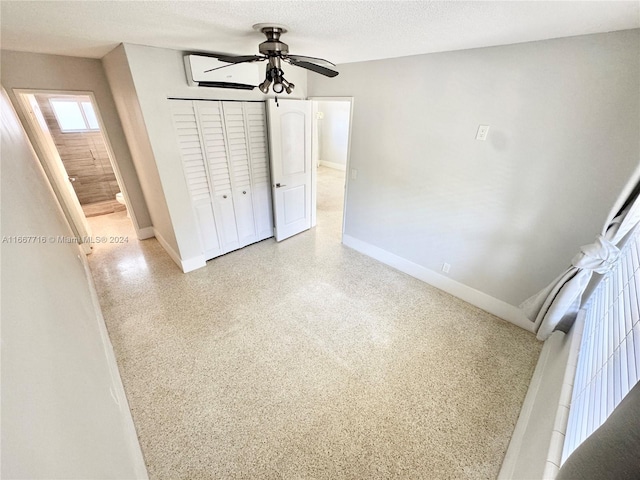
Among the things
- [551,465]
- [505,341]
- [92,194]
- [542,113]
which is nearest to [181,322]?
[551,465]

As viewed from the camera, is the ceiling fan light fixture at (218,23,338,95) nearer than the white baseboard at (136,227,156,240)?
Yes

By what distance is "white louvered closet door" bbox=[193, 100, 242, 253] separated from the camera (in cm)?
269

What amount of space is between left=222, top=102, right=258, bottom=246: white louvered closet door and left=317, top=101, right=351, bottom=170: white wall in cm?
456

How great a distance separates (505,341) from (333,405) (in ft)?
5.32

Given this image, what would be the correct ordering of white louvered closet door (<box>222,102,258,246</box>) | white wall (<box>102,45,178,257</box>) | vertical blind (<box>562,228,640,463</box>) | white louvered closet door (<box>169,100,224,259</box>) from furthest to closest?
white louvered closet door (<box>222,102,258,246</box>) → white louvered closet door (<box>169,100,224,259</box>) → white wall (<box>102,45,178,257</box>) → vertical blind (<box>562,228,640,463</box>)

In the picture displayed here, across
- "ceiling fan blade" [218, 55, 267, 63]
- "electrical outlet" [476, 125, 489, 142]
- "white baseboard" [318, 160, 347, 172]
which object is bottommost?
"white baseboard" [318, 160, 347, 172]

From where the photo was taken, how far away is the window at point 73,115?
422 cm

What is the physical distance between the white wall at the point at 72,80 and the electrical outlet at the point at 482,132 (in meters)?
3.90

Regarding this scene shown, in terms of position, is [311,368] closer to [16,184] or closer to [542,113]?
[16,184]

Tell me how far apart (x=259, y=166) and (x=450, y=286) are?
2.72 m

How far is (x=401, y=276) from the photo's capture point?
10.1ft


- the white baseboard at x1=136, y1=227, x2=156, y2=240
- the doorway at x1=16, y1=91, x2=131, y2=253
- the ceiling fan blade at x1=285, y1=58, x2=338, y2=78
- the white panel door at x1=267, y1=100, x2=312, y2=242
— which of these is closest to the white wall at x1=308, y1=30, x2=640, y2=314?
the white panel door at x1=267, y1=100, x2=312, y2=242

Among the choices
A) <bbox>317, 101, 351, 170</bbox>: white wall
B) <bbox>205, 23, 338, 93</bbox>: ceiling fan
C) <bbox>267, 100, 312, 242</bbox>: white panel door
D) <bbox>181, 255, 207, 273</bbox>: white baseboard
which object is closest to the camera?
<bbox>205, 23, 338, 93</bbox>: ceiling fan

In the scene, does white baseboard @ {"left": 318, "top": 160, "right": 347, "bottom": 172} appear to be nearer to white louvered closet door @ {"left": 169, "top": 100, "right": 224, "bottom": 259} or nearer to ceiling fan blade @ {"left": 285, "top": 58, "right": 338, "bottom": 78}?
white louvered closet door @ {"left": 169, "top": 100, "right": 224, "bottom": 259}
